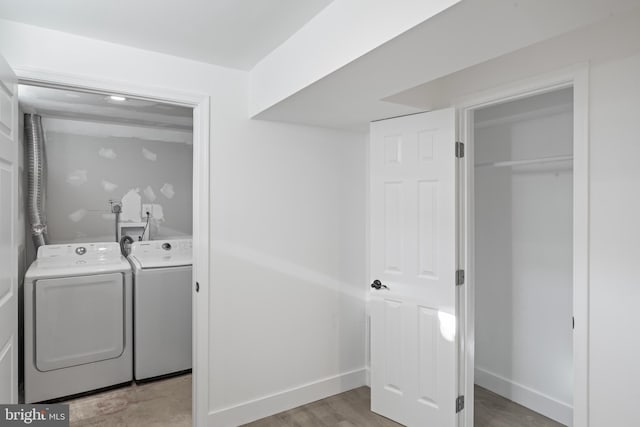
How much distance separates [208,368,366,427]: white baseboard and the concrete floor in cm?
31

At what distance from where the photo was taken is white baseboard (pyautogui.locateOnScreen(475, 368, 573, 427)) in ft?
8.02

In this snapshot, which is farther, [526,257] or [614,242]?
[526,257]

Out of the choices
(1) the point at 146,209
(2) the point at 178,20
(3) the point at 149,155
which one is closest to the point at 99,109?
(3) the point at 149,155

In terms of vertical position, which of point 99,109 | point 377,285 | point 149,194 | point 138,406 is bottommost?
point 138,406

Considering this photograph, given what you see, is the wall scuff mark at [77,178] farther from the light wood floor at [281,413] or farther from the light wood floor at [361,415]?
the light wood floor at [361,415]

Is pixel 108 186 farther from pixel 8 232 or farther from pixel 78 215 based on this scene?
pixel 8 232

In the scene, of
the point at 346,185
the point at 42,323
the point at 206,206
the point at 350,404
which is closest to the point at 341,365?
the point at 350,404

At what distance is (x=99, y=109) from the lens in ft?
11.1

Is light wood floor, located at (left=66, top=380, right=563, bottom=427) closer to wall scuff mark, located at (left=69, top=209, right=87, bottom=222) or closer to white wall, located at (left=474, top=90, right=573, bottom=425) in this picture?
white wall, located at (left=474, top=90, right=573, bottom=425)

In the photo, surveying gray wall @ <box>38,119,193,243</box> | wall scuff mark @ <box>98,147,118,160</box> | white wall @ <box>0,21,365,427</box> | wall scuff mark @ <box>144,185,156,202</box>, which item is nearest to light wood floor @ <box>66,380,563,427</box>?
white wall @ <box>0,21,365,427</box>

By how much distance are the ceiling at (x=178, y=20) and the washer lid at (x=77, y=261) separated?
1.82 metres

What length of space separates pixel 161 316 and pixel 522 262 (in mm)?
2894

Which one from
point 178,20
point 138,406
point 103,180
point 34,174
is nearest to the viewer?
point 178,20

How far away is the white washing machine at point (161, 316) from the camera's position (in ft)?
10.3
